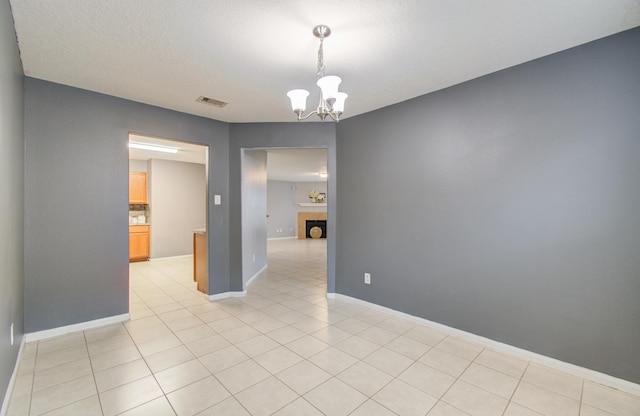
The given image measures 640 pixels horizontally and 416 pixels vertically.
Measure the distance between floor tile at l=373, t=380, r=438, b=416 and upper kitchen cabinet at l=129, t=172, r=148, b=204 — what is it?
260 inches

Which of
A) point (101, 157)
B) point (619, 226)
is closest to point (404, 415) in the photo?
point (619, 226)

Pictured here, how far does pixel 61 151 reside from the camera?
8.82 feet

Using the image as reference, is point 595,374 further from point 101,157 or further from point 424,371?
point 101,157

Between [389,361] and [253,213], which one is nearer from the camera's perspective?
[389,361]

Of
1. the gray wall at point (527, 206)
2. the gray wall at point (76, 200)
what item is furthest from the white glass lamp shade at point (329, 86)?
the gray wall at point (76, 200)

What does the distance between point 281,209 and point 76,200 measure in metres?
8.07

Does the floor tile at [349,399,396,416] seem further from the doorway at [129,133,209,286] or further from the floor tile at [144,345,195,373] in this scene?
the doorway at [129,133,209,286]

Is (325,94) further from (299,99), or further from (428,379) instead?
(428,379)

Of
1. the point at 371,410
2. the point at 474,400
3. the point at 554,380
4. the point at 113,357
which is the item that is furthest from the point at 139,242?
the point at 554,380

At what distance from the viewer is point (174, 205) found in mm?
6703

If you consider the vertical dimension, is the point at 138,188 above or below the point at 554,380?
above

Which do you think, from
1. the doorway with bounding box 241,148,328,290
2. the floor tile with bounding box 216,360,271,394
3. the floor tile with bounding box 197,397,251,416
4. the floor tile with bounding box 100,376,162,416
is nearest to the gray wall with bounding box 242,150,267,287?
the doorway with bounding box 241,148,328,290

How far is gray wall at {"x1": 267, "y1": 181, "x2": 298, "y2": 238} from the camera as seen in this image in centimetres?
1048

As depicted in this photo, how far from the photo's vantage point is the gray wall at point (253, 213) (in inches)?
159
